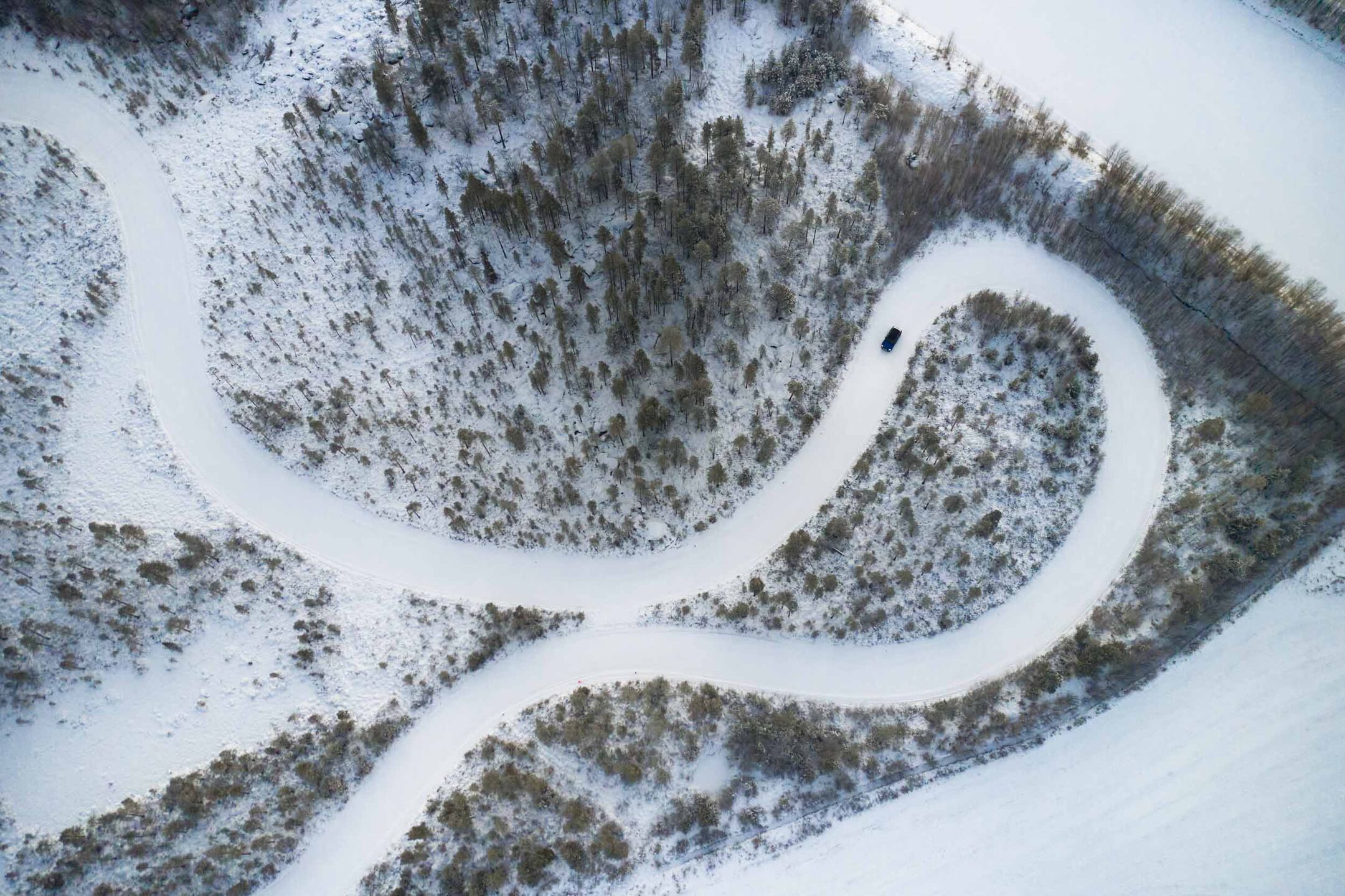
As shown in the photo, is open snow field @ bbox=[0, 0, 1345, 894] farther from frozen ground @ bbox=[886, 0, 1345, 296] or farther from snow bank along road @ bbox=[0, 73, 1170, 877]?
frozen ground @ bbox=[886, 0, 1345, 296]

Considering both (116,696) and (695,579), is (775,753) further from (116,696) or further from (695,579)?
(116,696)

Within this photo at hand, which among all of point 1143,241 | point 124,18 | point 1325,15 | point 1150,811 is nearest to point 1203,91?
point 1325,15

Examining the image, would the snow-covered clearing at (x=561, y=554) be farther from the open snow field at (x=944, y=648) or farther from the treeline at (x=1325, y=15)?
the treeline at (x=1325, y=15)

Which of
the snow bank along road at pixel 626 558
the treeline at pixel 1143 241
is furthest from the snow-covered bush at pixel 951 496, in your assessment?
the treeline at pixel 1143 241

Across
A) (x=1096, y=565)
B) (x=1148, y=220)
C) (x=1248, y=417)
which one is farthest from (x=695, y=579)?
(x=1148, y=220)

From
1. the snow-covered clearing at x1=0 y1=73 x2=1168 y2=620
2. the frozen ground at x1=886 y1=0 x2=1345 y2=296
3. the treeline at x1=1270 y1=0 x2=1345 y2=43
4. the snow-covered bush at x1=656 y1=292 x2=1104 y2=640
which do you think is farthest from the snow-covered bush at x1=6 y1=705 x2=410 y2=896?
the treeline at x1=1270 y1=0 x2=1345 y2=43

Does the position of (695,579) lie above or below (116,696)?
above
